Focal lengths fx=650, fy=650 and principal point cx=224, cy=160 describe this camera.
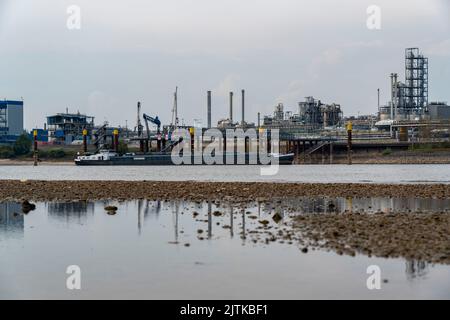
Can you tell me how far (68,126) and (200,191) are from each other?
9841 cm

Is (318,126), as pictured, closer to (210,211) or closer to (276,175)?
(276,175)

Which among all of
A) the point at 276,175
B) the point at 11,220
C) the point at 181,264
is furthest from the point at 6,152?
the point at 181,264

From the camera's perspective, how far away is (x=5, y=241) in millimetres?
15508

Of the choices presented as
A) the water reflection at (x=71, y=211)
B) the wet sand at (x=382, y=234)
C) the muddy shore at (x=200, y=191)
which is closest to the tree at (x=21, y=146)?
the muddy shore at (x=200, y=191)

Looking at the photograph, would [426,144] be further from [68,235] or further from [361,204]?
[68,235]

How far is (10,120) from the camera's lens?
120938 mm

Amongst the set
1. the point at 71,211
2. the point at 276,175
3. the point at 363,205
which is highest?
the point at 363,205

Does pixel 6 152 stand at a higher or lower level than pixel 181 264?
higher

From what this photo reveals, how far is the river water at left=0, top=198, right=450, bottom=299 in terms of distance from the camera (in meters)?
10.4

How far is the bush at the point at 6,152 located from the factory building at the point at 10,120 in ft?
19.0

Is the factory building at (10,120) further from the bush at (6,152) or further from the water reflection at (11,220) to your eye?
the water reflection at (11,220)

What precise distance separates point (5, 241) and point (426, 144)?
3460 inches

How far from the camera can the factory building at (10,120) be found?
118m

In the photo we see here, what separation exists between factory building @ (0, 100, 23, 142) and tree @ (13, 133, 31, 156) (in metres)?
7.10
